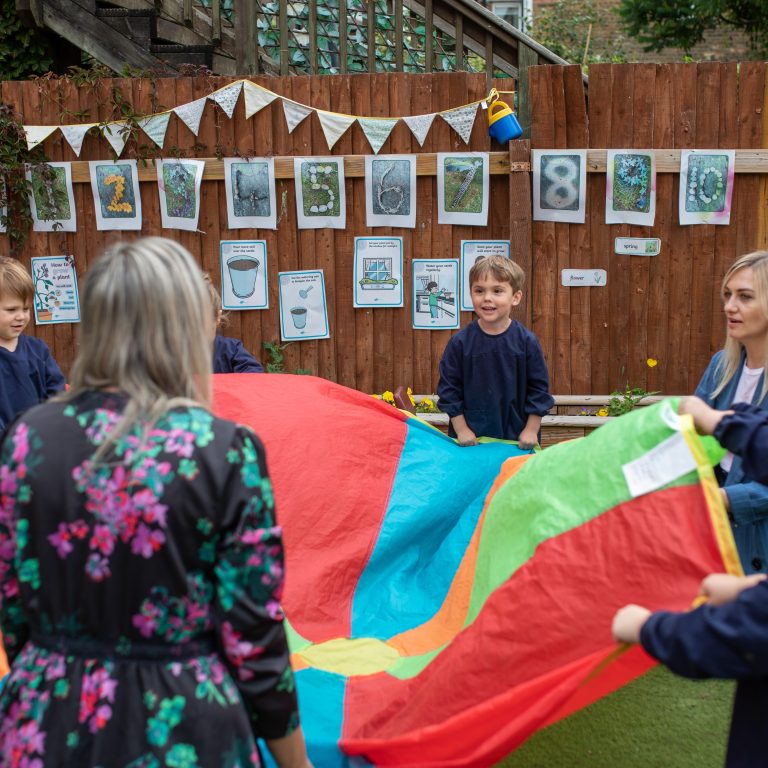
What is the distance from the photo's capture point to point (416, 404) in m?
5.89

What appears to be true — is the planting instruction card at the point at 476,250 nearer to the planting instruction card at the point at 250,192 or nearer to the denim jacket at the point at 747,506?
the planting instruction card at the point at 250,192

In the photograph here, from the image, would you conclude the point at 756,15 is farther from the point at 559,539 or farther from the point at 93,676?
the point at 93,676

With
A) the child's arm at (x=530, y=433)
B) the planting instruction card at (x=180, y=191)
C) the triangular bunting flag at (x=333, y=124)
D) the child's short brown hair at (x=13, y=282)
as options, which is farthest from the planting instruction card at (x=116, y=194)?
the child's arm at (x=530, y=433)

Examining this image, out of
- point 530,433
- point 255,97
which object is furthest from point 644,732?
point 255,97

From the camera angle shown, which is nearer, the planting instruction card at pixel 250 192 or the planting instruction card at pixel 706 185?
the planting instruction card at pixel 706 185

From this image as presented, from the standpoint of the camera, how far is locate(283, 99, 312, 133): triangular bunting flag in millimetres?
5570

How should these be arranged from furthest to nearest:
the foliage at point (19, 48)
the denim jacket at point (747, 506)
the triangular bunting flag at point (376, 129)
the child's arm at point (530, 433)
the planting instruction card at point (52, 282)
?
the foliage at point (19, 48) → the planting instruction card at point (52, 282) → the triangular bunting flag at point (376, 129) → the child's arm at point (530, 433) → the denim jacket at point (747, 506)

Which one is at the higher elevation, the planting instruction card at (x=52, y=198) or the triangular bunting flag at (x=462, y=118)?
the triangular bunting flag at (x=462, y=118)

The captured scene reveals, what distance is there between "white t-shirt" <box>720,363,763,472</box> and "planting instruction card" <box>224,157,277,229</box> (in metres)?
3.60

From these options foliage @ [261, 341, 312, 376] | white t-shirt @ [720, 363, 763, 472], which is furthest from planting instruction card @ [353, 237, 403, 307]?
white t-shirt @ [720, 363, 763, 472]

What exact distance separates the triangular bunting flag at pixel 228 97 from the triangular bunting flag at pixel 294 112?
319 millimetres

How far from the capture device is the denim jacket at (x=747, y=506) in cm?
258

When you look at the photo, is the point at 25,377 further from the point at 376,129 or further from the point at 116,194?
the point at 376,129

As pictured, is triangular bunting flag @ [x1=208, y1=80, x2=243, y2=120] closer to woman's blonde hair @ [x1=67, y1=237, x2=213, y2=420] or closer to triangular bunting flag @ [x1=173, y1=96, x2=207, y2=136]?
triangular bunting flag @ [x1=173, y1=96, x2=207, y2=136]
